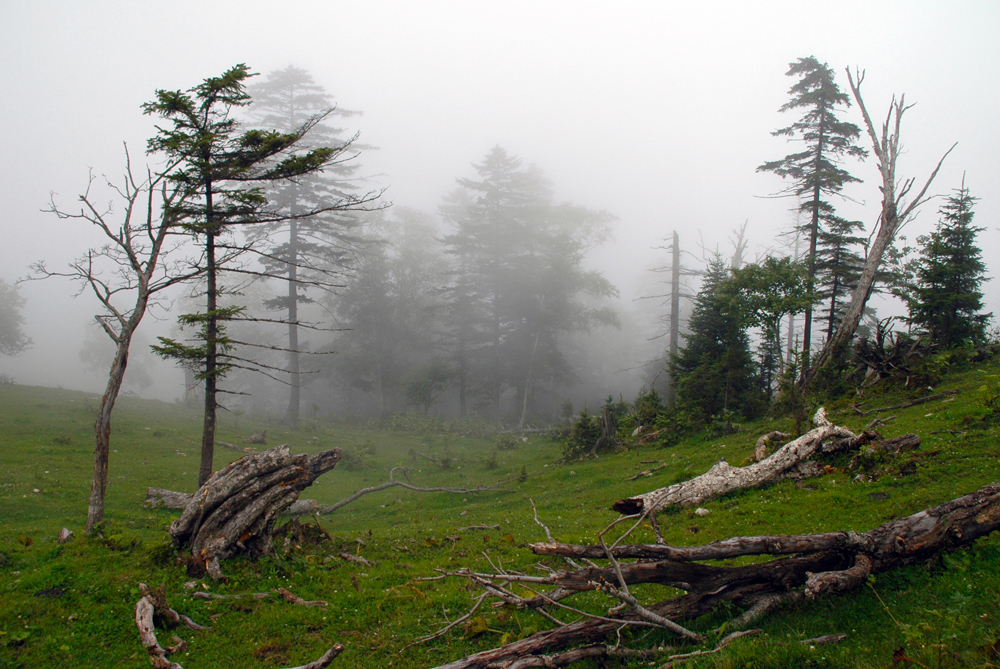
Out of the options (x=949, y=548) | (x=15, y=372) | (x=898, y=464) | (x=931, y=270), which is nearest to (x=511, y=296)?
(x=931, y=270)

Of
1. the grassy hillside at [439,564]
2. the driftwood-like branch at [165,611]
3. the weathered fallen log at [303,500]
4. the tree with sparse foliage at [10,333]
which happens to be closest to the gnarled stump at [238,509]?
the grassy hillside at [439,564]

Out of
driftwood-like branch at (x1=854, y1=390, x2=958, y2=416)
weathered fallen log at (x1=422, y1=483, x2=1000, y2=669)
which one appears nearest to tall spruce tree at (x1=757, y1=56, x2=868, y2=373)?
driftwood-like branch at (x1=854, y1=390, x2=958, y2=416)

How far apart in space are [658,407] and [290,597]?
1959 centimetres

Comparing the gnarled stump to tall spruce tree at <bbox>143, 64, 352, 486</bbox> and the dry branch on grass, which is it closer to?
the dry branch on grass

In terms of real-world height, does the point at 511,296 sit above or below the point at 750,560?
above

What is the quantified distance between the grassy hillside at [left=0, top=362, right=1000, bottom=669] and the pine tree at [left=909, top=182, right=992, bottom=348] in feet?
9.73

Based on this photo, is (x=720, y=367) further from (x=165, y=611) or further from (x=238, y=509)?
(x=165, y=611)

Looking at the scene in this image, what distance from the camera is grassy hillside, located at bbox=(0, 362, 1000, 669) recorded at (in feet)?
15.7

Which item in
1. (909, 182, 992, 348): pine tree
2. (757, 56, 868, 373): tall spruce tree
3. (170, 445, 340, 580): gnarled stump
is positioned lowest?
(170, 445, 340, 580): gnarled stump

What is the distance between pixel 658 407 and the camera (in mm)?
24078

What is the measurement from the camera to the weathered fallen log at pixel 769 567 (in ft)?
16.9

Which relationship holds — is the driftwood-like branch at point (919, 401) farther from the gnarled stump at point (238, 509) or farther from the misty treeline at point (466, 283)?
the gnarled stump at point (238, 509)

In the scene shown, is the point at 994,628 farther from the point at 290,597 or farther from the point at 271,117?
the point at 271,117

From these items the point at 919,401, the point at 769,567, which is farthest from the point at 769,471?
the point at 919,401
